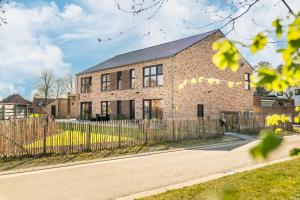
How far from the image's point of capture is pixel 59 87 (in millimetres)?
62750

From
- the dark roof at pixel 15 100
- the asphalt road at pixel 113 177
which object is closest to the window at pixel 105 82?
the asphalt road at pixel 113 177

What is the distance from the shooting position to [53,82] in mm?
61375

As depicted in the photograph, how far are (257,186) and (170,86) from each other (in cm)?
1796

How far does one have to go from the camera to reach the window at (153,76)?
86.0ft

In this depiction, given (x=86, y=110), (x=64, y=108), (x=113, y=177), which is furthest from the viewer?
(x=64, y=108)

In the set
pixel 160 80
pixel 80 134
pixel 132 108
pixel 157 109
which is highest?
pixel 160 80

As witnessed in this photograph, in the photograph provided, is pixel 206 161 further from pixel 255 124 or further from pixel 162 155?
pixel 255 124

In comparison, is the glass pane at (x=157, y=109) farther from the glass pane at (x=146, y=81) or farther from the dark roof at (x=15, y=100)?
the dark roof at (x=15, y=100)

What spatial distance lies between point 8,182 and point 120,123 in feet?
21.7

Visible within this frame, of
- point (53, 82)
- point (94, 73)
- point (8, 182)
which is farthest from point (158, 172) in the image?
point (53, 82)

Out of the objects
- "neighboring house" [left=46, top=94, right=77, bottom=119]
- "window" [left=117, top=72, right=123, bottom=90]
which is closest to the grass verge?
"window" [left=117, top=72, right=123, bottom=90]

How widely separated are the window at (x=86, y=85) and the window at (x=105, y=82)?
8.68 ft

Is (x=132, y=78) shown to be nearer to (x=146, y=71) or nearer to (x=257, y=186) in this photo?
(x=146, y=71)

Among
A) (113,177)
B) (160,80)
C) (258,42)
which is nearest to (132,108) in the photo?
(160,80)
